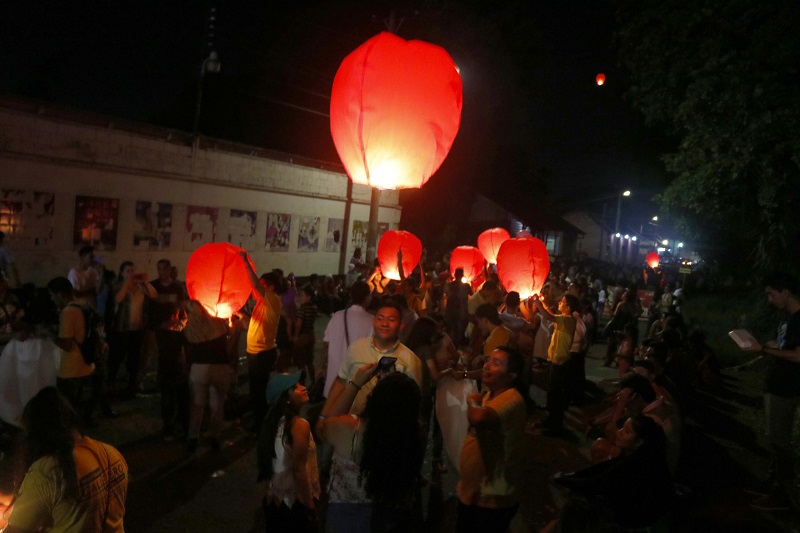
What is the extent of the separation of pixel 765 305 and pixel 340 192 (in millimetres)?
14520

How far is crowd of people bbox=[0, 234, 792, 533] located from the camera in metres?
2.94

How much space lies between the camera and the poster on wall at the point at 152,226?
14.8 metres

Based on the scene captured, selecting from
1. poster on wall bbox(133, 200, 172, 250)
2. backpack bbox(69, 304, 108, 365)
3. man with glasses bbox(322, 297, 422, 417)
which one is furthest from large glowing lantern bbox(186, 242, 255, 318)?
poster on wall bbox(133, 200, 172, 250)

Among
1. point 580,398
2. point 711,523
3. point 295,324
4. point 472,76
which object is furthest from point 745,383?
point 472,76

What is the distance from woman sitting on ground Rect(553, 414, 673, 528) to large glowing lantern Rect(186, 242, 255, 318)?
4.03 m

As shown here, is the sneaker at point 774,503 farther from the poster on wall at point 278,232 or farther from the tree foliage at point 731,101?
the poster on wall at point 278,232

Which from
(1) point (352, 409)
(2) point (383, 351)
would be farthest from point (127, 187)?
(1) point (352, 409)

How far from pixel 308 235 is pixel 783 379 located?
17344 millimetres

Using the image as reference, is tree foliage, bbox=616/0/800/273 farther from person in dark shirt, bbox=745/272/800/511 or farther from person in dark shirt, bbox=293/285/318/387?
person in dark shirt, bbox=293/285/318/387

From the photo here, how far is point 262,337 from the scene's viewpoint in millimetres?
6523

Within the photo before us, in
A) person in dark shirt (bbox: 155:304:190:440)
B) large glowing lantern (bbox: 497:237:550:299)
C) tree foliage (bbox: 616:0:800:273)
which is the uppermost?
tree foliage (bbox: 616:0:800:273)

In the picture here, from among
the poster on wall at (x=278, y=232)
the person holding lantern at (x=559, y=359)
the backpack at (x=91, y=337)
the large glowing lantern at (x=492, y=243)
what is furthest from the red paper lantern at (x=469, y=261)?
the poster on wall at (x=278, y=232)

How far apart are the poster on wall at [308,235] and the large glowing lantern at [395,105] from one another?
15968mm

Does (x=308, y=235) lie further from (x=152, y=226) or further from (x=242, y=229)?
(x=152, y=226)
